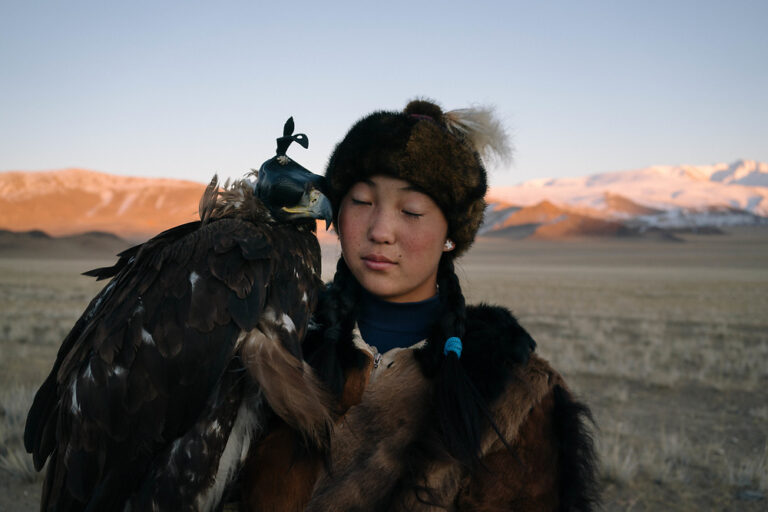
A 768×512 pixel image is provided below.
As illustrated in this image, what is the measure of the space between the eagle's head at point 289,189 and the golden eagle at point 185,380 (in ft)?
0.41

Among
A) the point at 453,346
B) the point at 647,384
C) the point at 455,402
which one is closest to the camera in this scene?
the point at 455,402

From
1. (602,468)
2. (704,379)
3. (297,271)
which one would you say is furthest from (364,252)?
(704,379)

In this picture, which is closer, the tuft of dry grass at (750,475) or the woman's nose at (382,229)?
the woman's nose at (382,229)

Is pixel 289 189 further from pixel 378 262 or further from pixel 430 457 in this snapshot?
pixel 430 457

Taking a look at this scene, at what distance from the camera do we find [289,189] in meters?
1.94

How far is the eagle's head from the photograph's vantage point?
1.94m

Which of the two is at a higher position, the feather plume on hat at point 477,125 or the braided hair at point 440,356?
the feather plume on hat at point 477,125

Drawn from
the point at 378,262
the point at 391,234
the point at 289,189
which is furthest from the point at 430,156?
the point at 289,189

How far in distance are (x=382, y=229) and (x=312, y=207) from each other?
29 cm

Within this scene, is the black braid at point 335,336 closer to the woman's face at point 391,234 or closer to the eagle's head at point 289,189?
the woman's face at point 391,234

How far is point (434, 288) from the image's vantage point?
7.87ft

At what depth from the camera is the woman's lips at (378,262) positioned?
217 cm

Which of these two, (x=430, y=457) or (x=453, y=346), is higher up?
(x=453, y=346)

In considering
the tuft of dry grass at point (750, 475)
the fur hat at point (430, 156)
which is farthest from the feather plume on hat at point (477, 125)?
the tuft of dry grass at point (750, 475)
